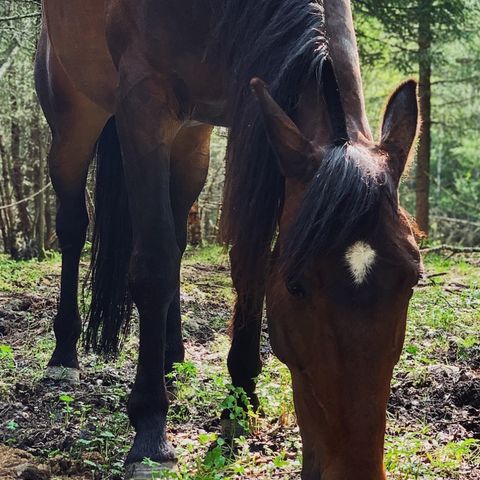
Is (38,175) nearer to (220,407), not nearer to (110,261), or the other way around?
(110,261)

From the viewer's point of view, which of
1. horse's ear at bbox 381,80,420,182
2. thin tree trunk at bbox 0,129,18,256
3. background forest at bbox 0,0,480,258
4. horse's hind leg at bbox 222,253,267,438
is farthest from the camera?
thin tree trunk at bbox 0,129,18,256

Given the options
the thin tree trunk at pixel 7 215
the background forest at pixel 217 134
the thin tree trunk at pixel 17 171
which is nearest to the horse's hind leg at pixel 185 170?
the background forest at pixel 217 134

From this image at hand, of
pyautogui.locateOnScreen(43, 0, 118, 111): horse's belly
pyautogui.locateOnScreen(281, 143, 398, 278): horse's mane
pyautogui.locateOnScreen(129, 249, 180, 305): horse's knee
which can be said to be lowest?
pyautogui.locateOnScreen(129, 249, 180, 305): horse's knee

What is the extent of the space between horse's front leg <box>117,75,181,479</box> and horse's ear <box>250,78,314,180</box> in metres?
1.05

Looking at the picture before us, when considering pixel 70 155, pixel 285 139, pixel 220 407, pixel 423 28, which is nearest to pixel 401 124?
pixel 285 139

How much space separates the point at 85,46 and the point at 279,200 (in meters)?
2.35

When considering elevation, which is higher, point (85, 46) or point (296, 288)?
point (85, 46)

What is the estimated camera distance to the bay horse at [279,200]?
2.03 meters

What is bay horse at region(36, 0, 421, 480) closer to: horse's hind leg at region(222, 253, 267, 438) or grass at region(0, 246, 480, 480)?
horse's hind leg at region(222, 253, 267, 438)

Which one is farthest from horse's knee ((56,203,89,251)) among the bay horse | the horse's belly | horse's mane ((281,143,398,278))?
horse's mane ((281,143,398,278))

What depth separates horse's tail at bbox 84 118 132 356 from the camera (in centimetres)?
440

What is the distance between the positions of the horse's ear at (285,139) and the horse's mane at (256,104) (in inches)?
5.8

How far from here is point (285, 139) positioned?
2.26 metres

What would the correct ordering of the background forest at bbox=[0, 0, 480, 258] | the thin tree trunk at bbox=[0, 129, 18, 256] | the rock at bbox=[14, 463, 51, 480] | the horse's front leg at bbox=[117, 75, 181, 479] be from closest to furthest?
the rock at bbox=[14, 463, 51, 480]
the horse's front leg at bbox=[117, 75, 181, 479]
the background forest at bbox=[0, 0, 480, 258]
the thin tree trunk at bbox=[0, 129, 18, 256]
